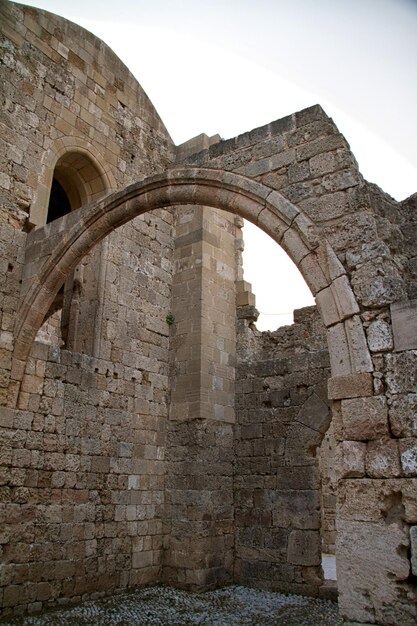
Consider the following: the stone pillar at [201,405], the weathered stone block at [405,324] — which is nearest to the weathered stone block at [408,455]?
the weathered stone block at [405,324]

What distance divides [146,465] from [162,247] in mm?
3158

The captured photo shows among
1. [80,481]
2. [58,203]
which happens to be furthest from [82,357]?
[58,203]

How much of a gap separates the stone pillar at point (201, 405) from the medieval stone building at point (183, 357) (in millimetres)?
28

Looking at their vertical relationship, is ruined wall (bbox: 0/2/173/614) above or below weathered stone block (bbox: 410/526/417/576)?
above

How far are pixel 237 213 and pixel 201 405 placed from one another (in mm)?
3114

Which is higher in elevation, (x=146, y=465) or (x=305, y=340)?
(x=305, y=340)

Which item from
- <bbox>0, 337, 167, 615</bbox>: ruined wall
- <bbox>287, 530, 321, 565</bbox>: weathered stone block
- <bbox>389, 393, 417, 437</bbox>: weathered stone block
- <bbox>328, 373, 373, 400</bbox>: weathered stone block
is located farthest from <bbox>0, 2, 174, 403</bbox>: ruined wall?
<bbox>389, 393, 417, 437</bbox>: weathered stone block

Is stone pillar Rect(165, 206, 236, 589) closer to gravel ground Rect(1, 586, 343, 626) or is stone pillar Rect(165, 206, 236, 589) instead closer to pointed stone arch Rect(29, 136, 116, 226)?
gravel ground Rect(1, 586, 343, 626)

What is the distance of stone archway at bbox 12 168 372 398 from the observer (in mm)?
3932

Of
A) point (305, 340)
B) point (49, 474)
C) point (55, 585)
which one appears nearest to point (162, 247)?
point (305, 340)

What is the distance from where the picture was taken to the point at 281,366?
24.5ft

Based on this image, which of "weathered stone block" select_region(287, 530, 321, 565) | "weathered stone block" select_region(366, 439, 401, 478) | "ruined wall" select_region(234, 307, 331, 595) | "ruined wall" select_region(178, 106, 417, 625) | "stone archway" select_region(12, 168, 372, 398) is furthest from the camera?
"ruined wall" select_region(234, 307, 331, 595)

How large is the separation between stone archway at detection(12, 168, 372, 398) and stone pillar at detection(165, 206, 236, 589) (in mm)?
2225

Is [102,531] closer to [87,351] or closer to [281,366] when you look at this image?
[87,351]
